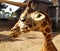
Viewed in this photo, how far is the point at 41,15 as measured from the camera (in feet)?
7.38

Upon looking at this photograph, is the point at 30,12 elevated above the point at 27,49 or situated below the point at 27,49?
above

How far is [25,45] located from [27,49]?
1498 mm

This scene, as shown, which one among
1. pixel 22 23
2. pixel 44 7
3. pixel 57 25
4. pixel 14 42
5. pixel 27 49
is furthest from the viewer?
pixel 44 7

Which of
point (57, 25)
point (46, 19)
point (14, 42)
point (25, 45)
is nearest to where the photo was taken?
point (46, 19)

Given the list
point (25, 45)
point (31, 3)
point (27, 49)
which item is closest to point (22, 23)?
point (31, 3)

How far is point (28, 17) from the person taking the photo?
2.22m

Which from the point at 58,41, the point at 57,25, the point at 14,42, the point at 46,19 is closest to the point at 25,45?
the point at 14,42

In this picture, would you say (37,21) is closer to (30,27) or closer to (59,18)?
(30,27)

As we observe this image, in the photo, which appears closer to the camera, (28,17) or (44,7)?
(28,17)

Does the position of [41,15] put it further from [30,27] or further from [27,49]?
[27,49]

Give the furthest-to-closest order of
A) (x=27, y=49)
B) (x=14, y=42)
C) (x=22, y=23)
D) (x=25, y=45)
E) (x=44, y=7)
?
(x=44, y=7) → (x=14, y=42) → (x=25, y=45) → (x=27, y=49) → (x=22, y=23)

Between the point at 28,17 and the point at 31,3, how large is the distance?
0.51ft

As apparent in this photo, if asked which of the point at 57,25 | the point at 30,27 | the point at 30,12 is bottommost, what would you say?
the point at 57,25

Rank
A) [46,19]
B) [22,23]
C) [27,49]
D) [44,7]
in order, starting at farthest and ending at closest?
[44,7] → [27,49] → [46,19] → [22,23]
